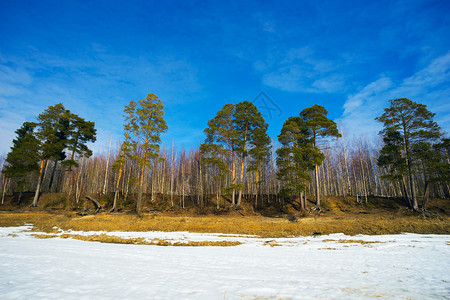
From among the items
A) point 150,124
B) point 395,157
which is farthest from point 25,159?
point 395,157

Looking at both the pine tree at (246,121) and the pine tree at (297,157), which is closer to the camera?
the pine tree at (297,157)

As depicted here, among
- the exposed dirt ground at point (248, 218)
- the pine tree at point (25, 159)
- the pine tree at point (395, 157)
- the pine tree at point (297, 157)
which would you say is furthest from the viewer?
the pine tree at point (25, 159)

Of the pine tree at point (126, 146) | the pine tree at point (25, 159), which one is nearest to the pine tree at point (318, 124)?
the pine tree at point (126, 146)

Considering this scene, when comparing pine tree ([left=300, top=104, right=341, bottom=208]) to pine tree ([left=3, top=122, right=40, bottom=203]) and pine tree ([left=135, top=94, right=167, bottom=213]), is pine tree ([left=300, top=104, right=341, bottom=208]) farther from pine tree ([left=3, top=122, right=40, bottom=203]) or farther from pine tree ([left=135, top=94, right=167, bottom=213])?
pine tree ([left=3, top=122, right=40, bottom=203])

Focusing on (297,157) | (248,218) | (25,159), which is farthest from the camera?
(25,159)

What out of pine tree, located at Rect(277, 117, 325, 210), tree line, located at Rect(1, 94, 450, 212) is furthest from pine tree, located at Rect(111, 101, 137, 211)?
→ pine tree, located at Rect(277, 117, 325, 210)

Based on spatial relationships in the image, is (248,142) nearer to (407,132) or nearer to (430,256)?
(407,132)

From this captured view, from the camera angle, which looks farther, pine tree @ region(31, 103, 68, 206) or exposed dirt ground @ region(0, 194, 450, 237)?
pine tree @ region(31, 103, 68, 206)

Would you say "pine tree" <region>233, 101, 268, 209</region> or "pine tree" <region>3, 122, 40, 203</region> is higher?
"pine tree" <region>233, 101, 268, 209</region>

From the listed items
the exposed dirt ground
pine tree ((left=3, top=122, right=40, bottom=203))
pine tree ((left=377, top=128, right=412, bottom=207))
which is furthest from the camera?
pine tree ((left=3, top=122, right=40, bottom=203))

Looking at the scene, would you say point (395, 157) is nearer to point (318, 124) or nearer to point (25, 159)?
point (318, 124)

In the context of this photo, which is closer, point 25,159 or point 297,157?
point 297,157

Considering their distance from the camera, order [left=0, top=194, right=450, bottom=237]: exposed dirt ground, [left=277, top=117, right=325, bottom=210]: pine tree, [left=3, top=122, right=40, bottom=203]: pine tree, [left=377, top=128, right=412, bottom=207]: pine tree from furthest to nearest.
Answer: [left=3, top=122, right=40, bottom=203]: pine tree < [left=377, top=128, right=412, bottom=207]: pine tree < [left=277, top=117, right=325, bottom=210]: pine tree < [left=0, top=194, right=450, bottom=237]: exposed dirt ground

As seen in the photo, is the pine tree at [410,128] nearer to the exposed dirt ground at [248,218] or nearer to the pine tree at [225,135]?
the exposed dirt ground at [248,218]
